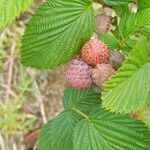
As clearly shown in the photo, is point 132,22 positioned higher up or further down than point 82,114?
higher up

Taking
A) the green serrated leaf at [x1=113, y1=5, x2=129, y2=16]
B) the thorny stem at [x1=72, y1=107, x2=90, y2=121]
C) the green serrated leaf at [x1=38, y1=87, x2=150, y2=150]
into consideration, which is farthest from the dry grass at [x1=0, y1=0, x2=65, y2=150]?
the green serrated leaf at [x1=113, y1=5, x2=129, y2=16]

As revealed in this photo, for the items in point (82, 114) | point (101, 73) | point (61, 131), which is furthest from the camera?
point (61, 131)

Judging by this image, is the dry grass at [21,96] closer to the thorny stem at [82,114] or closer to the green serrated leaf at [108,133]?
the thorny stem at [82,114]

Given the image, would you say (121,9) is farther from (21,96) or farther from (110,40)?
(21,96)

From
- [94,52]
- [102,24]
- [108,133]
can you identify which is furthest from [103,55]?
[108,133]

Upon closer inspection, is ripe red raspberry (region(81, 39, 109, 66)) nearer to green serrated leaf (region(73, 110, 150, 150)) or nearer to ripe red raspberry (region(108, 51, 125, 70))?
ripe red raspberry (region(108, 51, 125, 70))

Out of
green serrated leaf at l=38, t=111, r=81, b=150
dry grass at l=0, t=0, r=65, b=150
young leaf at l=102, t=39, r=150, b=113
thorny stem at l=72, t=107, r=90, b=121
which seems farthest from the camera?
dry grass at l=0, t=0, r=65, b=150
